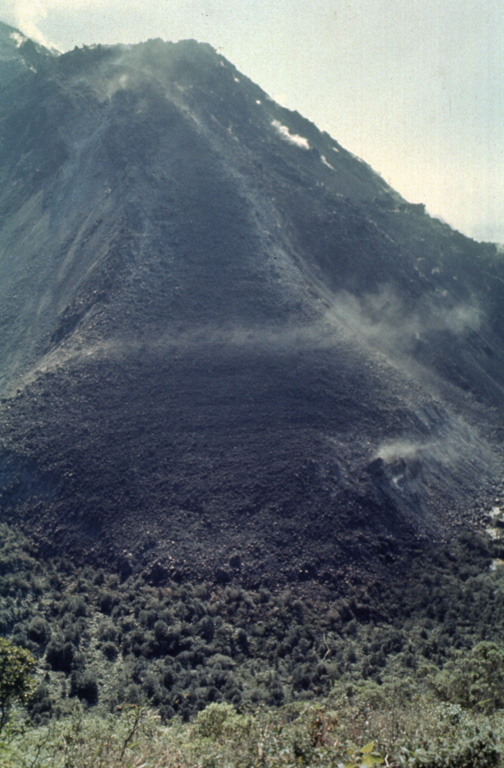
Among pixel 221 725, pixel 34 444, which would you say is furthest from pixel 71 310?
pixel 221 725

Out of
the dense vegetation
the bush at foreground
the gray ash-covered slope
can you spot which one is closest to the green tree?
the dense vegetation

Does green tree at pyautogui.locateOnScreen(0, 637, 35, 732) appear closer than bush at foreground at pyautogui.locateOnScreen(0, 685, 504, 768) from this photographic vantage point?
No

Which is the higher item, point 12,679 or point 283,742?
point 283,742

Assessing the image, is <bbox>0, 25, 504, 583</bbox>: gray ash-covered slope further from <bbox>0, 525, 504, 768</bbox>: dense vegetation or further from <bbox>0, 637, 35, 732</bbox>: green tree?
<bbox>0, 637, 35, 732</bbox>: green tree

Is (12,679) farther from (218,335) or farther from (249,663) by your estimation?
(218,335)

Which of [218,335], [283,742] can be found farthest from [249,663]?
[218,335]

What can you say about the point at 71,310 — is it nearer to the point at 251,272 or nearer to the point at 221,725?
the point at 251,272

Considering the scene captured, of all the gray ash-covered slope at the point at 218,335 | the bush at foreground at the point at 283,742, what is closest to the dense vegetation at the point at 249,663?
the bush at foreground at the point at 283,742
